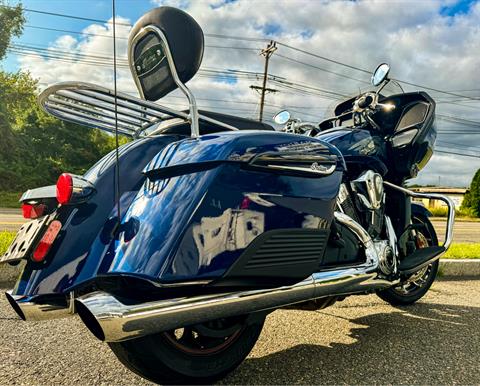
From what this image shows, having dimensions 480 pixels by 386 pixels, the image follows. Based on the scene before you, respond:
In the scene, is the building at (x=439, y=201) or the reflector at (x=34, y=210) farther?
the building at (x=439, y=201)

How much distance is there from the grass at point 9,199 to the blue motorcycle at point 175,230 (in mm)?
20819

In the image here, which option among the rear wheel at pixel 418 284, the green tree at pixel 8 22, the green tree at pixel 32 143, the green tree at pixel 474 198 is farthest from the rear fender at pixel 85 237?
the green tree at pixel 474 198

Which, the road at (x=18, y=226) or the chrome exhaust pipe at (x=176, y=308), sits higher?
the chrome exhaust pipe at (x=176, y=308)

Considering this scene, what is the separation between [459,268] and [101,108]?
416 cm

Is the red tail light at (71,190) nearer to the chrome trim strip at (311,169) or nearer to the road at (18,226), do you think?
the chrome trim strip at (311,169)

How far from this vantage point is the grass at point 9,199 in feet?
66.6

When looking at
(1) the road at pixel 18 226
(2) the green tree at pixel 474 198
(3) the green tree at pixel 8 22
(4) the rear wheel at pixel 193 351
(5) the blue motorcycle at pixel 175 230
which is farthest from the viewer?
(2) the green tree at pixel 474 198

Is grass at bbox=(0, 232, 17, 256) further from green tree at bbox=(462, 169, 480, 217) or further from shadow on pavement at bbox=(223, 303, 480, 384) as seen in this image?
green tree at bbox=(462, 169, 480, 217)

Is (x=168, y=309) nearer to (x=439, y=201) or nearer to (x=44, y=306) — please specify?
(x=44, y=306)

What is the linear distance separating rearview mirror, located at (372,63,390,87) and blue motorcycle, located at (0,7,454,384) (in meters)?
1.20

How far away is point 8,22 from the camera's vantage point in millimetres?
23453

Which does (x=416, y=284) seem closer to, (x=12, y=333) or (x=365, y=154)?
(x=365, y=154)

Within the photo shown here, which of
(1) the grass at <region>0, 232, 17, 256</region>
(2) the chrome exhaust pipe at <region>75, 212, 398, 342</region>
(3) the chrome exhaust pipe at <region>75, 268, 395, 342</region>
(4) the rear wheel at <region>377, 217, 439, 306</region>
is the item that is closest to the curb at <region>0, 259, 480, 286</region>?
(4) the rear wheel at <region>377, 217, 439, 306</region>

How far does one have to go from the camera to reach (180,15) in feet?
5.55
